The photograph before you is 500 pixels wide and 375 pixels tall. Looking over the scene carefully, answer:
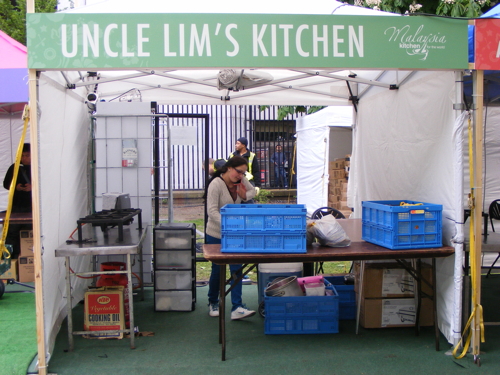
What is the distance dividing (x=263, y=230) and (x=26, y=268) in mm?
3830

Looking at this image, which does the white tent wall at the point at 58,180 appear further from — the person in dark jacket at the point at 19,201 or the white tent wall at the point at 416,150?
the white tent wall at the point at 416,150

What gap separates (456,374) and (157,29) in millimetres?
3291

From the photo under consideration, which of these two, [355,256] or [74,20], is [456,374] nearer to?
[355,256]

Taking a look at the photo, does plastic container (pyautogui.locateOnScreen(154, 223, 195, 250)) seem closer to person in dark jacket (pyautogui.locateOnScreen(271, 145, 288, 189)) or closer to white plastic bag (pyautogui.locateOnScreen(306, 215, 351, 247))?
white plastic bag (pyautogui.locateOnScreen(306, 215, 351, 247))

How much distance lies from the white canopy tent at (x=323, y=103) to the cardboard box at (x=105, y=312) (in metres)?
0.28

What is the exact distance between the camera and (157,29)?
3.45 meters

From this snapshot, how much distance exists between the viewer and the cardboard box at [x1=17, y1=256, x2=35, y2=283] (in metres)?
6.10

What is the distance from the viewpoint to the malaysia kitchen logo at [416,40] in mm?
3600

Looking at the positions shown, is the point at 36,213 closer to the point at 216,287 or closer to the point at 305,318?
the point at 216,287

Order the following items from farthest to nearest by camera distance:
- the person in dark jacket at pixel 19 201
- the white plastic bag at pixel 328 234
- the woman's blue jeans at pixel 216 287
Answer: the person in dark jacket at pixel 19 201 → the woman's blue jeans at pixel 216 287 → the white plastic bag at pixel 328 234

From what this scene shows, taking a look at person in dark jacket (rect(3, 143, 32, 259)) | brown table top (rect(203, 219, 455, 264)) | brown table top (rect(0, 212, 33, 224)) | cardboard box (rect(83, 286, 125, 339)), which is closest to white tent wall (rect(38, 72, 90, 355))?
cardboard box (rect(83, 286, 125, 339))

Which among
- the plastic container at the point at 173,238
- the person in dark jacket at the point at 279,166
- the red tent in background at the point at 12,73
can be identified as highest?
the red tent in background at the point at 12,73

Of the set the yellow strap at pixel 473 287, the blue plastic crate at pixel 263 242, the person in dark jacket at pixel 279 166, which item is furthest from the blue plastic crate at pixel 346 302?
the person in dark jacket at pixel 279 166

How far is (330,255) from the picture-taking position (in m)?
3.73
